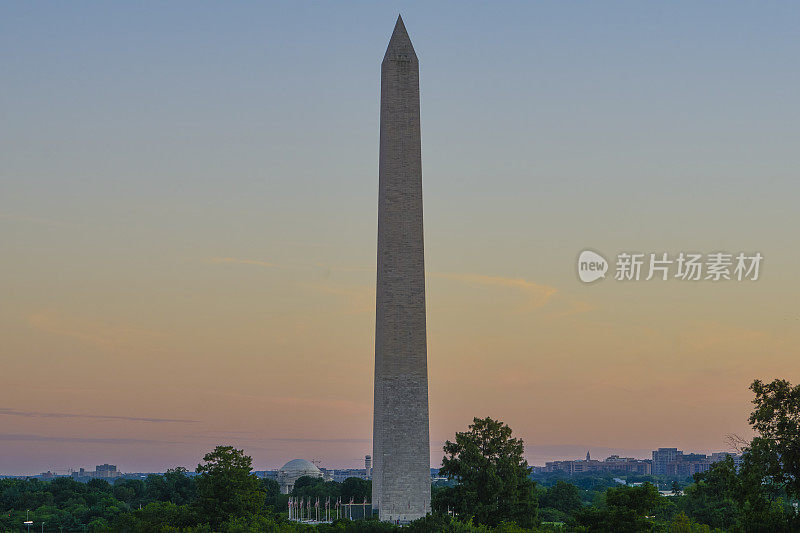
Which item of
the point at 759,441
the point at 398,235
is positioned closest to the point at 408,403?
the point at 398,235

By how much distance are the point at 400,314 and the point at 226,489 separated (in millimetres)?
13167

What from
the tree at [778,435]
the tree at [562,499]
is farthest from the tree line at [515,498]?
the tree at [562,499]

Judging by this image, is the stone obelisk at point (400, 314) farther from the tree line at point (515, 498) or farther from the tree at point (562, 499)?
the tree at point (562, 499)

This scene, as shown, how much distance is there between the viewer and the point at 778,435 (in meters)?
36.0

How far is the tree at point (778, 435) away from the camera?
35562 millimetres

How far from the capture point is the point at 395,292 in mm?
56219

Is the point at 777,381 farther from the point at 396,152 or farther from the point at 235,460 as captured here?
the point at 235,460

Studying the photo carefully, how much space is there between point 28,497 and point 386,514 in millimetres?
82875

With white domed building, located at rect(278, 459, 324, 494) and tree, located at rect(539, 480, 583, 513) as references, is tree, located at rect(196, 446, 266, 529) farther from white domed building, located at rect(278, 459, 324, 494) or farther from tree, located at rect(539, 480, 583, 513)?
white domed building, located at rect(278, 459, 324, 494)

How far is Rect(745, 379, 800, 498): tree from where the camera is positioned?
117 ft

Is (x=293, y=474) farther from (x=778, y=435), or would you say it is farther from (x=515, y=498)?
(x=778, y=435)

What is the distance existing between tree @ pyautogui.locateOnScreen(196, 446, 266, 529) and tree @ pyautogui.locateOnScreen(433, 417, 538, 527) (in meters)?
10.1

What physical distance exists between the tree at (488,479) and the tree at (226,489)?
1006 cm

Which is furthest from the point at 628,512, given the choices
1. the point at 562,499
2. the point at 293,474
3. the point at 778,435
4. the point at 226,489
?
the point at 293,474
